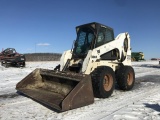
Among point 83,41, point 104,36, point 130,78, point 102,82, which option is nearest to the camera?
point 102,82

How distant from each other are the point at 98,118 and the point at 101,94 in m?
1.78

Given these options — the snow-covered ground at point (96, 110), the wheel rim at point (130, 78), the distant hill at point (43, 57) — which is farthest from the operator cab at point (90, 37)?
the distant hill at point (43, 57)

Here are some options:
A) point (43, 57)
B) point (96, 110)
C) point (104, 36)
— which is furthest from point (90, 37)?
point (43, 57)

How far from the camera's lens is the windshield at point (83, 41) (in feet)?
26.0

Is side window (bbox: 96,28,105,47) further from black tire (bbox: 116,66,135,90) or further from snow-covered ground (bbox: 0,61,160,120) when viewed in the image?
snow-covered ground (bbox: 0,61,160,120)

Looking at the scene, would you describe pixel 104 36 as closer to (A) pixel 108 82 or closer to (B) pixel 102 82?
(A) pixel 108 82

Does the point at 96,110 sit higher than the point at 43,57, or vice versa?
the point at 43,57

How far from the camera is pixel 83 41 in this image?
8.23 meters

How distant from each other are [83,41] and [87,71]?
149cm

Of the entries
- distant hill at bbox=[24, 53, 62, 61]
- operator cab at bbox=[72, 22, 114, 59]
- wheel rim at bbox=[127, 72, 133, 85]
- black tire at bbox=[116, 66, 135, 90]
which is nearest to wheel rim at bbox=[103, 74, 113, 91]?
black tire at bbox=[116, 66, 135, 90]

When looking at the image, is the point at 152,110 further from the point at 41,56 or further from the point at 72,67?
the point at 41,56

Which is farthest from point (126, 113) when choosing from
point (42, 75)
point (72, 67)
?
point (42, 75)

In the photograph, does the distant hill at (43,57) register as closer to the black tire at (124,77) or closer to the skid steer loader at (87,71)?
the skid steer loader at (87,71)

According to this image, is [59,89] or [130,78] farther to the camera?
[130,78]
